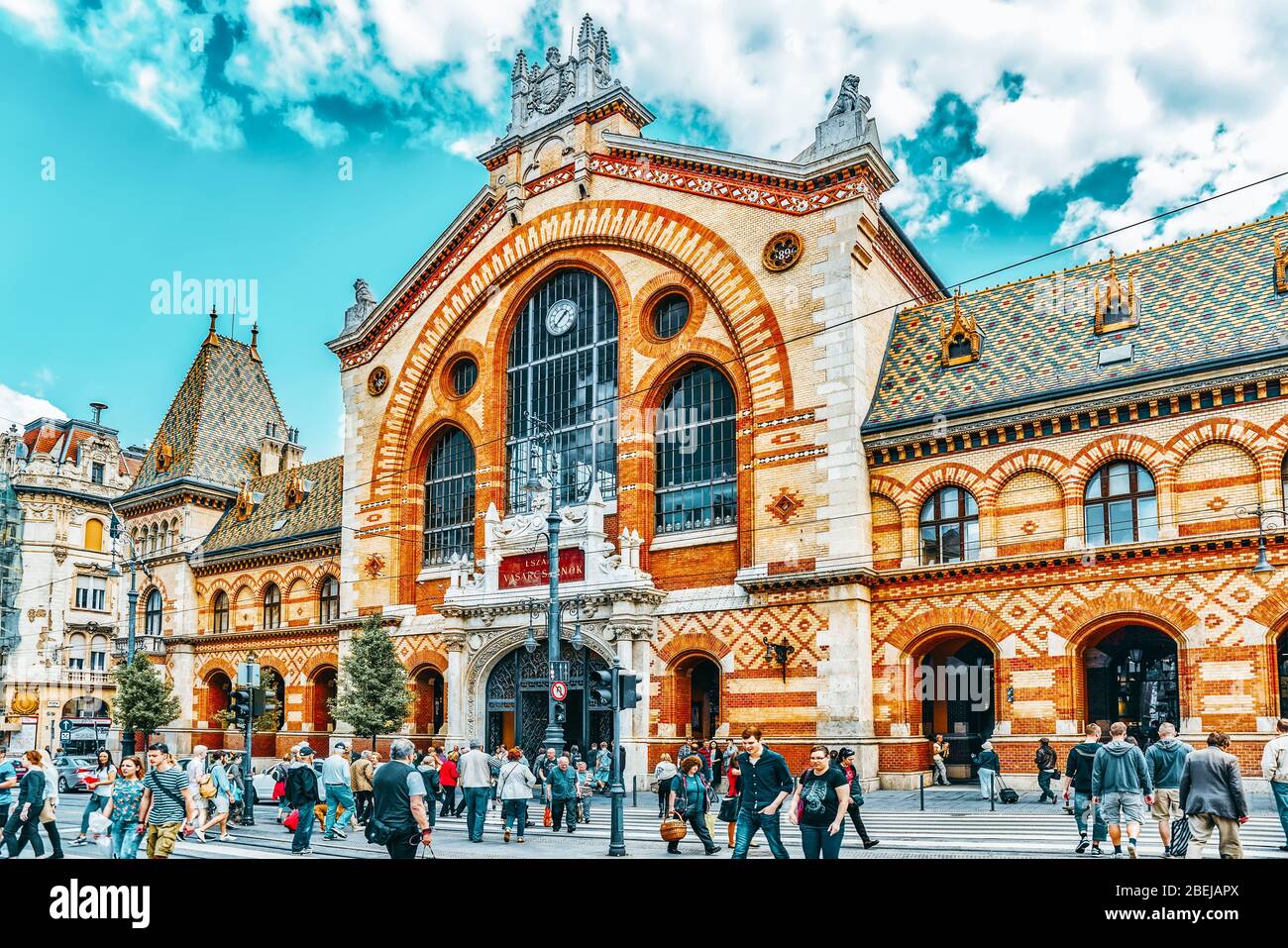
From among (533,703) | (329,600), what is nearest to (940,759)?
(533,703)

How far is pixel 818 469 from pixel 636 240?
9.47 m

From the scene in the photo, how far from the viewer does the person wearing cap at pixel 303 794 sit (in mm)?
17656

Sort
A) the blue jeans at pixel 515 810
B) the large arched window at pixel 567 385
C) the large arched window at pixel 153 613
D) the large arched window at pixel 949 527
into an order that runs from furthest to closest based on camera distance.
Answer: the large arched window at pixel 153 613 < the large arched window at pixel 567 385 < the large arched window at pixel 949 527 < the blue jeans at pixel 515 810

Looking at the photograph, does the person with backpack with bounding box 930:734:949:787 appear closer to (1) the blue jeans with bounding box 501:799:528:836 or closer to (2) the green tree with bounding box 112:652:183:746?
A: (1) the blue jeans with bounding box 501:799:528:836

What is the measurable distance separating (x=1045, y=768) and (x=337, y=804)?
47.5ft

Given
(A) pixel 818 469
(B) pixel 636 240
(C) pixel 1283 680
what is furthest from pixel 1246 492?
(B) pixel 636 240

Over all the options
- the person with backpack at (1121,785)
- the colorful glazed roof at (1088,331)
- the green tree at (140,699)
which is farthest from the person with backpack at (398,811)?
the green tree at (140,699)

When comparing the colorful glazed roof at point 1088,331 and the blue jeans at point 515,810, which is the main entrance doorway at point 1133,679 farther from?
the blue jeans at point 515,810

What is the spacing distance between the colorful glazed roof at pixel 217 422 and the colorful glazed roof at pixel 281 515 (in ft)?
7.85

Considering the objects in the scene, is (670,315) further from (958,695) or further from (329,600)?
(329,600)

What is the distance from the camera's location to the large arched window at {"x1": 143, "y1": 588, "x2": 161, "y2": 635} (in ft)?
162

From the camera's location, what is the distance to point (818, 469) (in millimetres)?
29516

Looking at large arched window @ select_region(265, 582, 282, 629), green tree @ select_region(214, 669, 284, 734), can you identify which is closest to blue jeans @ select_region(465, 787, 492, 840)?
green tree @ select_region(214, 669, 284, 734)
